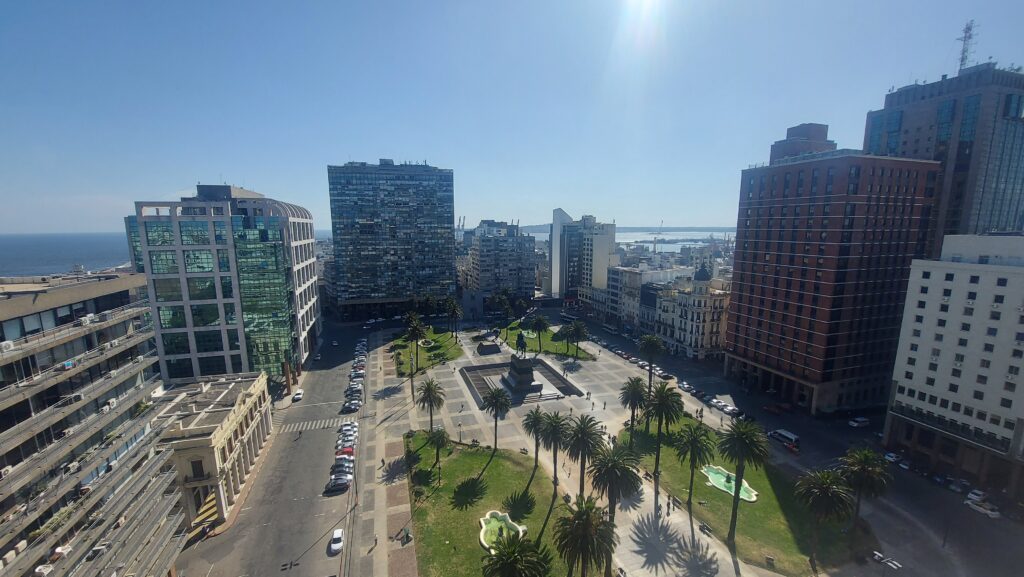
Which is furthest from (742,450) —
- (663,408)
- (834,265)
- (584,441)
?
(834,265)

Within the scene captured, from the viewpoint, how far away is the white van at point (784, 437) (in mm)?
75900

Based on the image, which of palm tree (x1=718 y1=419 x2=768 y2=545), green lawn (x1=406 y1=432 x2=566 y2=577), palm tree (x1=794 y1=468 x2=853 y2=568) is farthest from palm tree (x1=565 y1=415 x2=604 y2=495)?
palm tree (x1=794 y1=468 x2=853 y2=568)

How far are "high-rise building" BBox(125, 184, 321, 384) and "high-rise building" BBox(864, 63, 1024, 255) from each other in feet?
478

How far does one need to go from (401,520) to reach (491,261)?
147m

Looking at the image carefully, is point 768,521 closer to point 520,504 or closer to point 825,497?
point 825,497

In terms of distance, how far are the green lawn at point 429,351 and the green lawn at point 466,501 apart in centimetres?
4490

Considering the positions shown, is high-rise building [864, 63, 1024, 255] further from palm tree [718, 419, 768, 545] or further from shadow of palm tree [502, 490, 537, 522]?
shadow of palm tree [502, 490, 537, 522]

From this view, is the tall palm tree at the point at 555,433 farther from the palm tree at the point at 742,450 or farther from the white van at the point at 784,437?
the white van at the point at 784,437

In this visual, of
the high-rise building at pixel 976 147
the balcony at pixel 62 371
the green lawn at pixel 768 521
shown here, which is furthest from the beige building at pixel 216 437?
the high-rise building at pixel 976 147

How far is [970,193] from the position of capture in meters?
97.2

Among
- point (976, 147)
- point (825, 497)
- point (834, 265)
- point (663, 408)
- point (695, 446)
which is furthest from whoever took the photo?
point (976, 147)

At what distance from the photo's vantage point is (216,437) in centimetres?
5756

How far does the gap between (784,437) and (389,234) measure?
5782 inches

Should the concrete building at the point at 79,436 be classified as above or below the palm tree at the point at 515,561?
above
